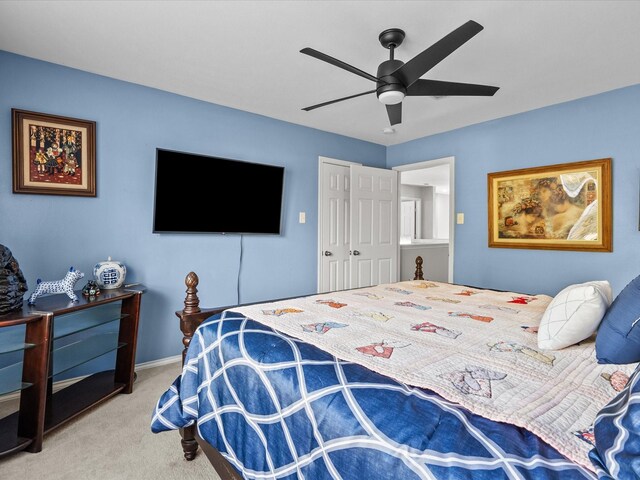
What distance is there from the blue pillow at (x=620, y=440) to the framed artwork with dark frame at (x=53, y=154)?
127 inches

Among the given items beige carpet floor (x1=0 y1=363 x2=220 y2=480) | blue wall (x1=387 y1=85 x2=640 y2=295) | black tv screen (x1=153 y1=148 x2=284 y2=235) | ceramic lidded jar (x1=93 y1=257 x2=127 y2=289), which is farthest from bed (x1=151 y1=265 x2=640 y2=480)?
blue wall (x1=387 y1=85 x2=640 y2=295)

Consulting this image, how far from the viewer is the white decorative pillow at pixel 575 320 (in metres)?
1.25

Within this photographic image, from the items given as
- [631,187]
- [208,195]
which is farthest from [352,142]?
[631,187]

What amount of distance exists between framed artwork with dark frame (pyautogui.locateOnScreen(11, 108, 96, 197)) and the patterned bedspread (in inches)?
74.2

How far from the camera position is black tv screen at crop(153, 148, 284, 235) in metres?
3.04

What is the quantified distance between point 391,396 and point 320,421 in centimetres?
22

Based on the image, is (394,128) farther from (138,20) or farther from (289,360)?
(289,360)

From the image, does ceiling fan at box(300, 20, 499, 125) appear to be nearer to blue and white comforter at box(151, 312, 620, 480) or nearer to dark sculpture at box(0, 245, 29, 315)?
blue and white comforter at box(151, 312, 620, 480)

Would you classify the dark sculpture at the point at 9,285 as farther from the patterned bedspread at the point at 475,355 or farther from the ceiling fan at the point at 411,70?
the ceiling fan at the point at 411,70

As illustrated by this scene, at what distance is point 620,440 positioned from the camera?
632 millimetres

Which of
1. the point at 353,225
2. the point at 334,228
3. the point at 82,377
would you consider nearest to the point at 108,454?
the point at 82,377

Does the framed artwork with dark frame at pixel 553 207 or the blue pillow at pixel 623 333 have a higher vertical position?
the framed artwork with dark frame at pixel 553 207

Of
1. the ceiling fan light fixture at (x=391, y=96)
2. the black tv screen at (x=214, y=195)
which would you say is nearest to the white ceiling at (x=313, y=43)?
the ceiling fan light fixture at (x=391, y=96)

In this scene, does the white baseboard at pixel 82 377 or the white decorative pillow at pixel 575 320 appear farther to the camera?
the white baseboard at pixel 82 377
